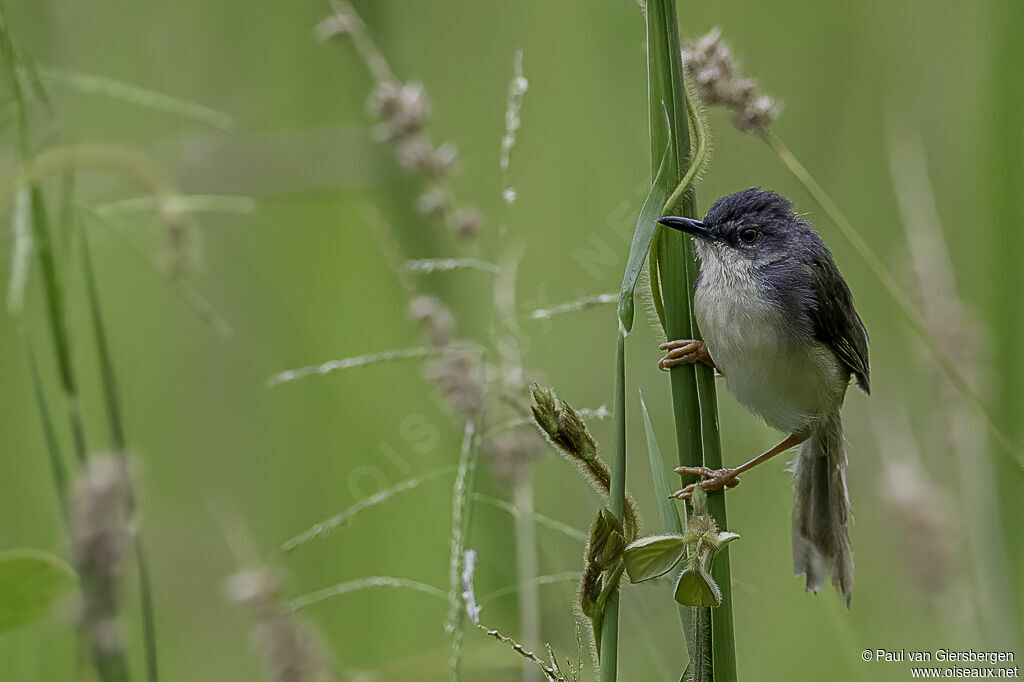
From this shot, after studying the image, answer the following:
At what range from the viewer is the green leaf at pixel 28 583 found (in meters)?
1.19

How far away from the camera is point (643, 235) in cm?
105

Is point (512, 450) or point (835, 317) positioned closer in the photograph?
point (835, 317)

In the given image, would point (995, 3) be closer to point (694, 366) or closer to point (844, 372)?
point (844, 372)

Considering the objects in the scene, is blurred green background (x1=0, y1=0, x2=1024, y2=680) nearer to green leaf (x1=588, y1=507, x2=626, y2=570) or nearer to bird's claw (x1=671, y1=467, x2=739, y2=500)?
bird's claw (x1=671, y1=467, x2=739, y2=500)

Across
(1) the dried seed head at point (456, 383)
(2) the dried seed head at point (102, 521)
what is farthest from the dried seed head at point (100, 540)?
(1) the dried seed head at point (456, 383)

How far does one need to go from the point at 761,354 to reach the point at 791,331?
0.33 feet

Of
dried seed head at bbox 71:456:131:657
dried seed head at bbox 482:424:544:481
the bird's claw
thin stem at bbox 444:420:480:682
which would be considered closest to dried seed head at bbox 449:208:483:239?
dried seed head at bbox 482:424:544:481

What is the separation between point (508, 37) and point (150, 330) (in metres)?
1.89

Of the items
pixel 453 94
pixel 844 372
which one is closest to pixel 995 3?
pixel 844 372

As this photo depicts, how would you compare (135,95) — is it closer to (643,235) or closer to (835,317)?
(643,235)

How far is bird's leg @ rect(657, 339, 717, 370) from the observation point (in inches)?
46.2

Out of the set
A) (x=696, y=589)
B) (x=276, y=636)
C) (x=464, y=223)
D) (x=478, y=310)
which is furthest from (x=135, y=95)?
(x=696, y=589)

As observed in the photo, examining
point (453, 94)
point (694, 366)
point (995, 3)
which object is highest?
point (453, 94)

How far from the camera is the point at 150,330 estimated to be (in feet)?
11.6
